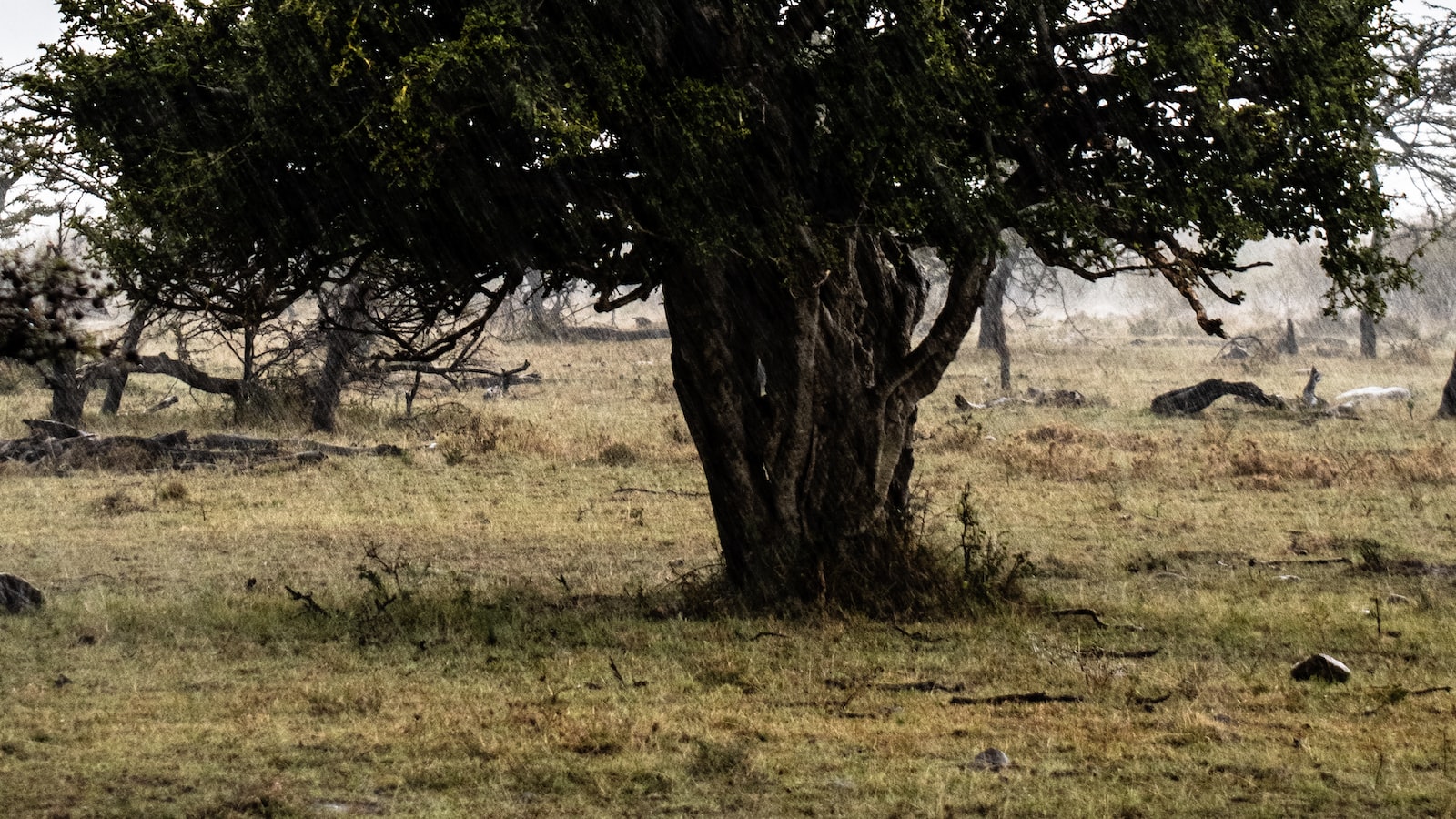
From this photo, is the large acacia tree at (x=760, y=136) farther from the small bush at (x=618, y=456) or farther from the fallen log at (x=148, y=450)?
the fallen log at (x=148, y=450)

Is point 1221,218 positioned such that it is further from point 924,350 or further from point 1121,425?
point 1121,425

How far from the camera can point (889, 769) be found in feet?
22.0

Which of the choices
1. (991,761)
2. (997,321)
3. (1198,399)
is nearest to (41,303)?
(991,761)

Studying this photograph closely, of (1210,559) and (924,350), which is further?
(1210,559)

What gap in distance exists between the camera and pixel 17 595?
34.1ft

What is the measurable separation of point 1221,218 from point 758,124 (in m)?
2.94

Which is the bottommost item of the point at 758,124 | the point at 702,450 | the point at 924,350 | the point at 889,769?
the point at 889,769

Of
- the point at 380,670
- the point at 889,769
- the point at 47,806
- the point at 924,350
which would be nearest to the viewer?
the point at 47,806

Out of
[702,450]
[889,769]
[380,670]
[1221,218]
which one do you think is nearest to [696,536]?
[702,450]

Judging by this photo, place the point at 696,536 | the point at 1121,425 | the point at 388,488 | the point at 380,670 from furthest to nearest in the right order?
the point at 1121,425
the point at 388,488
the point at 696,536
the point at 380,670

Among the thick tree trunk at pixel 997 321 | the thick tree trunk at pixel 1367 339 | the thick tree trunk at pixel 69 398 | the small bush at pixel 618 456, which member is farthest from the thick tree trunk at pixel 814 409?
the thick tree trunk at pixel 1367 339

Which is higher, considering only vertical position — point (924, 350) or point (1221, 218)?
point (1221, 218)

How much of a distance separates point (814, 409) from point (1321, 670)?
11.9 ft

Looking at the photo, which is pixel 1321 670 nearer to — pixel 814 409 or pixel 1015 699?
pixel 1015 699
